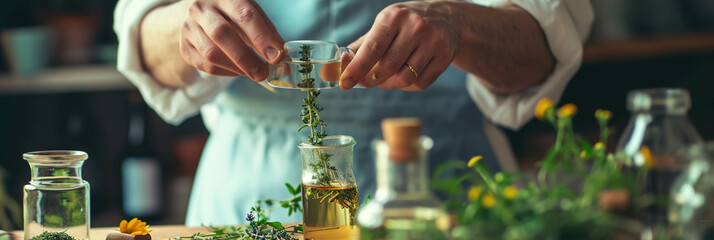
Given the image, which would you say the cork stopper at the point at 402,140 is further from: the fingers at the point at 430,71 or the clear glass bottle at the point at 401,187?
the fingers at the point at 430,71

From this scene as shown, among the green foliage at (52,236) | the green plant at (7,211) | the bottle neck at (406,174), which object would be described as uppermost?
the bottle neck at (406,174)

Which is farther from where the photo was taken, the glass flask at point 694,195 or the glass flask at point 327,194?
the glass flask at point 327,194

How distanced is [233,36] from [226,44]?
14mm

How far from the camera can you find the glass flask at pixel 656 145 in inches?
22.9

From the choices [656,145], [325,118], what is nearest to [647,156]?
[656,145]

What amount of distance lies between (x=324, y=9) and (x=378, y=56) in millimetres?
442

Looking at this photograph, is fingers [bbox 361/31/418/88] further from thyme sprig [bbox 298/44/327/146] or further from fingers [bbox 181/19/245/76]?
fingers [bbox 181/19/245/76]

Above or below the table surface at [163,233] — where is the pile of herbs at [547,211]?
above

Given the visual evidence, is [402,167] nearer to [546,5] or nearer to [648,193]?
[648,193]

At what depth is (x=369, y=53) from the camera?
0.88m

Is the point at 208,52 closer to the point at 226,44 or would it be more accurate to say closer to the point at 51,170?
the point at 226,44

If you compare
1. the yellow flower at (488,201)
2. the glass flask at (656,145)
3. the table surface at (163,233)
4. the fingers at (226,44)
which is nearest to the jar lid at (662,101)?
the glass flask at (656,145)

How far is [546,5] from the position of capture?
1.15 m

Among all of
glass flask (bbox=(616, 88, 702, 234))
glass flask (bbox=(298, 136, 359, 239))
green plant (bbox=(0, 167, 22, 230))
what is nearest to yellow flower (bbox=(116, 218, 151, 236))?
glass flask (bbox=(298, 136, 359, 239))
